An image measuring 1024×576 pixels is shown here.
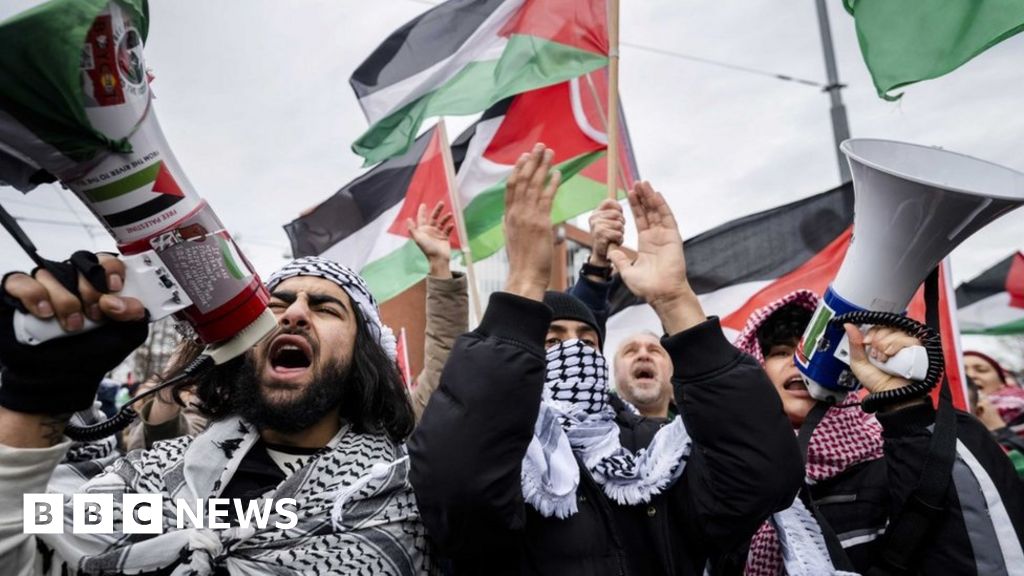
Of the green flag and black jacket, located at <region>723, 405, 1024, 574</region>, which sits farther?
the green flag

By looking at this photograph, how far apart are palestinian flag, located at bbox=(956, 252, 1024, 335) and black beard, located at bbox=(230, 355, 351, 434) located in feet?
19.2

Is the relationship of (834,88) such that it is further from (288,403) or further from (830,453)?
(288,403)

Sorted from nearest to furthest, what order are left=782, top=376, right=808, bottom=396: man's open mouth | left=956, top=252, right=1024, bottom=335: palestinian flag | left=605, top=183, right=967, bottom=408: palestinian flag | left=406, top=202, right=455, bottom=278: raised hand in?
left=782, top=376, right=808, bottom=396: man's open mouth, left=406, top=202, right=455, bottom=278: raised hand, left=605, top=183, right=967, bottom=408: palestinian flag, left=956, top=252, right=1024, bottom=335: palestinian flag

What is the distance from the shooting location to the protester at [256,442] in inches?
44.5

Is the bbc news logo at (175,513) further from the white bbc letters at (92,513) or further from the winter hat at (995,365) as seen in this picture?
the winter hat at (995,365)

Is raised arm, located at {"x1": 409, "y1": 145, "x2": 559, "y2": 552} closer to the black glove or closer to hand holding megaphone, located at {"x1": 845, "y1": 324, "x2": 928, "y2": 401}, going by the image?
the black glove

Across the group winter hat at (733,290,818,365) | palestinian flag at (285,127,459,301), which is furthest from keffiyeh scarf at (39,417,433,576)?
palestinian flag at (285,127,459,301)

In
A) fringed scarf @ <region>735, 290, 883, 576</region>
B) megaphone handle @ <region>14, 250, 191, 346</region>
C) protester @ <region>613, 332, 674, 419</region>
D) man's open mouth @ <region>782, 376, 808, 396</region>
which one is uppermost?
megaphone handle @ <region>14, 250, 191, 346</region>

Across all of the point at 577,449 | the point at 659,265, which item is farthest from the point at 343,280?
the point at 659,265

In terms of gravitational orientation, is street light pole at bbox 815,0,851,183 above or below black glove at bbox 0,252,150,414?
below

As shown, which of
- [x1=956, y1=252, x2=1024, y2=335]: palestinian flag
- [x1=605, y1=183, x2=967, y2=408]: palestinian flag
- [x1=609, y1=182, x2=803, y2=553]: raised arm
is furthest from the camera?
[x1=956, y1=252, x2=1024, y2=335]: palestinian flag

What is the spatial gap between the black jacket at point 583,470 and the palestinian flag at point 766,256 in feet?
7.77

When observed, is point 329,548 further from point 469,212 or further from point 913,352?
point 469,212

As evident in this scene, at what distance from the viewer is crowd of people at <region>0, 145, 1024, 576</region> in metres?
1.25
